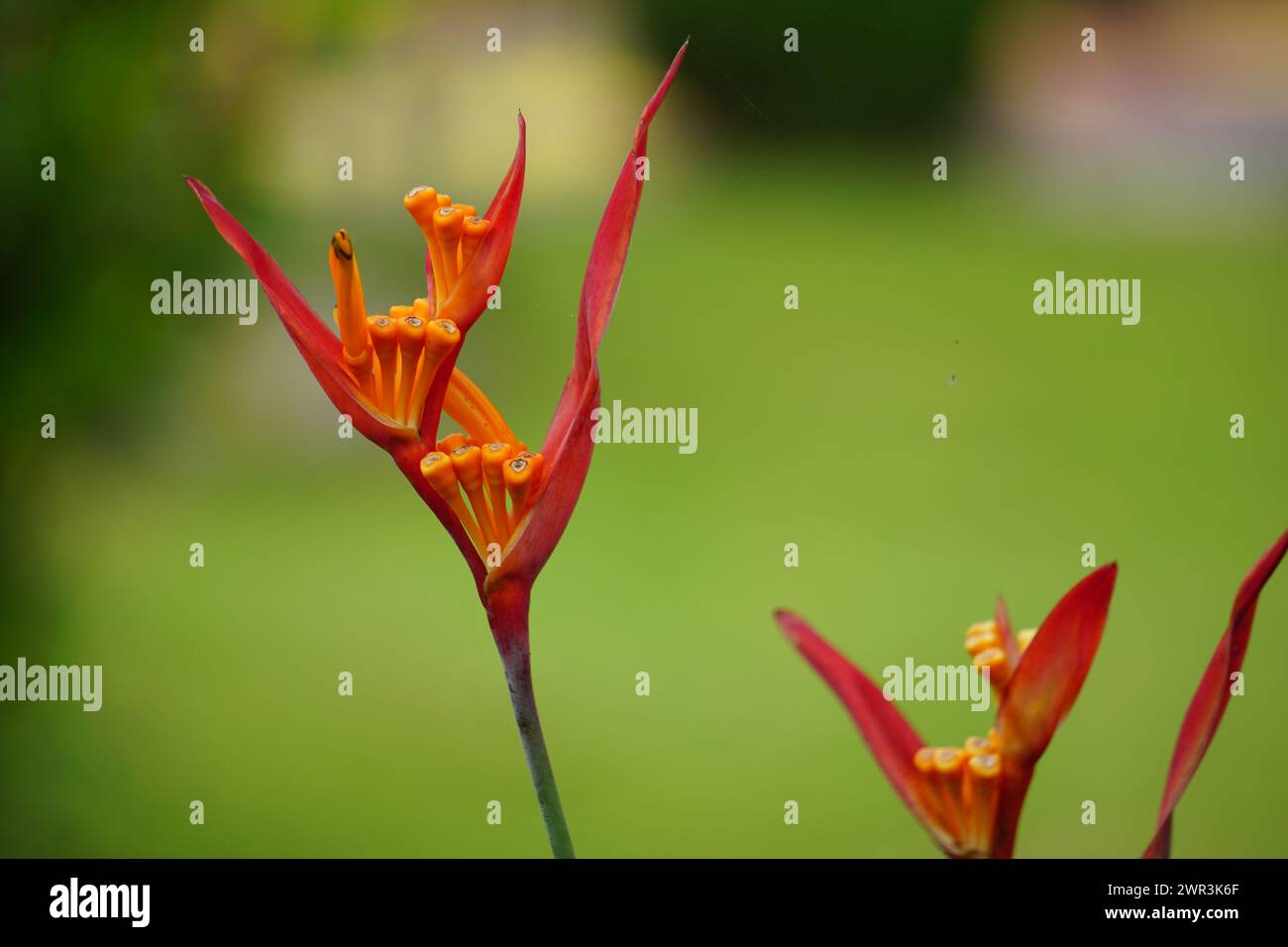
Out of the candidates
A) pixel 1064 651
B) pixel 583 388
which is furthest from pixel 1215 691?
pixel 583 388

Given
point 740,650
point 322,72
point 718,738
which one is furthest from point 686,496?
point 322,72

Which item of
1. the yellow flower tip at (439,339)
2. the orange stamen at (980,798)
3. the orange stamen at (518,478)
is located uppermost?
the yellow flower tip at (439,339)

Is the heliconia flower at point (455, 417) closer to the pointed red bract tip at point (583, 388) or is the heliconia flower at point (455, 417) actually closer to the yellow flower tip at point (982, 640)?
the pointed red bract tip at point (583, 388)

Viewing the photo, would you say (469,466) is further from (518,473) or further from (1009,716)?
(1009,716)

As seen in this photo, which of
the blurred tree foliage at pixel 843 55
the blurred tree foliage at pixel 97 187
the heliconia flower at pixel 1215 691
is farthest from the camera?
the blurred tree foliage at pixel 843 55

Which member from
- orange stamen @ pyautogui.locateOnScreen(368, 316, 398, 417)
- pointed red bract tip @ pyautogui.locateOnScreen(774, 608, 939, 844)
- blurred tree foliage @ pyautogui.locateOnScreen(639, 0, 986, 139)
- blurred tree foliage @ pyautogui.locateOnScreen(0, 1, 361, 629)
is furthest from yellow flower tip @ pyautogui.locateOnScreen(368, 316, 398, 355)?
blurred tree foliage @ pyautogui.locateOnScreen(639, 0, 986, 139)

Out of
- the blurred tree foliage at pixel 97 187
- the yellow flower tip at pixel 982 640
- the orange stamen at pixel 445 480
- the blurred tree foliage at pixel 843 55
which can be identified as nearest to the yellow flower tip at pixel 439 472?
the orange stamen at pixel 445 480
